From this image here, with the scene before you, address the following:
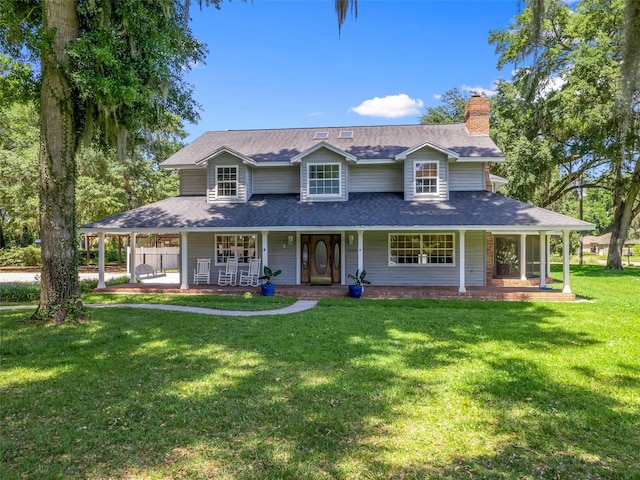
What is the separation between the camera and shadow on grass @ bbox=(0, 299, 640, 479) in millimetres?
3133

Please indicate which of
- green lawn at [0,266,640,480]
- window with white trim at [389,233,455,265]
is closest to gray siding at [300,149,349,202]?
window with white trim at [389,233,455,265]

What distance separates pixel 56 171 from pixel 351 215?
27.7ft

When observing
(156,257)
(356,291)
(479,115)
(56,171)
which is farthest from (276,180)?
(156,257)

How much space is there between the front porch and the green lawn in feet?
12.6

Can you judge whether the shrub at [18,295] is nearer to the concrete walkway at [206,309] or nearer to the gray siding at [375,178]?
the concrete walkway at [206,309]

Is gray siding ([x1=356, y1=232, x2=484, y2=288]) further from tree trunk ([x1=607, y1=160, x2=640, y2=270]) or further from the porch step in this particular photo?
tree trunk ([x1=607, y1=160, x2=640, y2=270])

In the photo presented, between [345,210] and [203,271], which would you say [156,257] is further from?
[345,210]

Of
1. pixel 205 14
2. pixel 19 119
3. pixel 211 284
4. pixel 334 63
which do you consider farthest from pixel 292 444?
pixel 19 119

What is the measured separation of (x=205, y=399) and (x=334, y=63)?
14.5m

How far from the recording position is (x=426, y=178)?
47.0 feet

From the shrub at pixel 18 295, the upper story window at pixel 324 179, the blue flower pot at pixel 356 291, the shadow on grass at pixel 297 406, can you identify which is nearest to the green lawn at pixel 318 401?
the shadow on grass at pixel 297 406

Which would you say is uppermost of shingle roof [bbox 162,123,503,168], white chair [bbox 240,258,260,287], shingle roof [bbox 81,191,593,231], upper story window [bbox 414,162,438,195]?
shingle roof [bbox 162,123,503,168]

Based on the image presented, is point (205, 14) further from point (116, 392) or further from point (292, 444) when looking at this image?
point (292, 444)

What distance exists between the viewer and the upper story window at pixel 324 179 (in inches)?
585
